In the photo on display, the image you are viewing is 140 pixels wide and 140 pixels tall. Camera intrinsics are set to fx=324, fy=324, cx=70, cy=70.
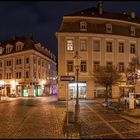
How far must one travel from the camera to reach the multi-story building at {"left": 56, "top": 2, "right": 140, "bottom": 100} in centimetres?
4831

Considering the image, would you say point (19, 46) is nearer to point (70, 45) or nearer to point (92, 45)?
point (70, 45)

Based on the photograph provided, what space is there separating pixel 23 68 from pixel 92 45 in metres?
23.1

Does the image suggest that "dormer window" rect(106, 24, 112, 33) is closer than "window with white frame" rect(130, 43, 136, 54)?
Yes

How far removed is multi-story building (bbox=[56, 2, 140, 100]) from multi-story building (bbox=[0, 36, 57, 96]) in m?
19.8

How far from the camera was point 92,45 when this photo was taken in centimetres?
4966

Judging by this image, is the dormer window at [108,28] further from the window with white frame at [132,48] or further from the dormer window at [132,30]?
the window with white frame at [132,48]

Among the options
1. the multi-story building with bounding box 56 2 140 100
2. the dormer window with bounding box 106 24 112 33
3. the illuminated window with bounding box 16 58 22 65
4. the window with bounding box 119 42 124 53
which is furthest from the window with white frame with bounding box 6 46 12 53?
the window with bounding box 119 42 124 53

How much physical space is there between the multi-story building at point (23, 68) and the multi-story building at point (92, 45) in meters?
19.8

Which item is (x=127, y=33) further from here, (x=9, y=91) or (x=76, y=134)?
(x=76, y=134)

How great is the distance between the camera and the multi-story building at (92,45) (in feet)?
159

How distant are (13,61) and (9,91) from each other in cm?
698

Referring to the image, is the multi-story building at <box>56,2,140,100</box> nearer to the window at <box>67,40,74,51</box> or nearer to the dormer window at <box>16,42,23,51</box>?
the window at <box>67,40,74,51</box>

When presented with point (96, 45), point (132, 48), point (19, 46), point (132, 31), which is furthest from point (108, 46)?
point (19, 46)

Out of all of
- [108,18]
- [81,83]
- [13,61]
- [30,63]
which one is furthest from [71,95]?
[13,61]
